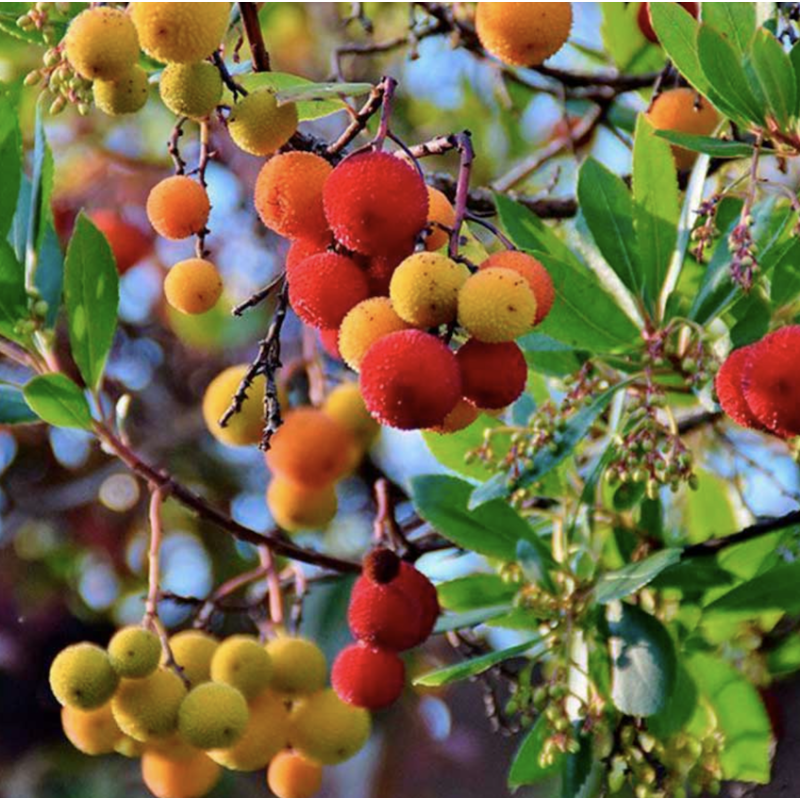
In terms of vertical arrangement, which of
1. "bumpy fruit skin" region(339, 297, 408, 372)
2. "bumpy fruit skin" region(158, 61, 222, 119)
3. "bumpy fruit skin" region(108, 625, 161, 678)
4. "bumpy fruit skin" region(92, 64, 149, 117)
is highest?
"bumpy fruit skin" region(158, 61, 222, 119)

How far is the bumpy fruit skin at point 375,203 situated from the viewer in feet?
3.76

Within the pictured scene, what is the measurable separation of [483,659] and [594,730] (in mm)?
151

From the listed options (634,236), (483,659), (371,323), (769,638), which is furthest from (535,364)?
(371,323)

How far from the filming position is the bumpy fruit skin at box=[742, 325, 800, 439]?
1.29 metres

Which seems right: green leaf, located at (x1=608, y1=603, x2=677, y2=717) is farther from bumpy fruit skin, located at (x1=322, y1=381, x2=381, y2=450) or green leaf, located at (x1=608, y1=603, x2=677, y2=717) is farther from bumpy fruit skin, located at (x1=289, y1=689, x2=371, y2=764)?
bumpy fruit skin, located at (x1=322, y1=381, x2=381, y2=450)

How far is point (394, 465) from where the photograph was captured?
8.44ft

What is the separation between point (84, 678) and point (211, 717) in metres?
0.14

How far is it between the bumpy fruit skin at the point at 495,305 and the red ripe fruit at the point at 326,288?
0.10m

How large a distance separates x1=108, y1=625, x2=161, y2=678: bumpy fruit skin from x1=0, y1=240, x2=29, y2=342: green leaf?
0.38m

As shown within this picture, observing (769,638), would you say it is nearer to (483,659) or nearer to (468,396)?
(483,659)

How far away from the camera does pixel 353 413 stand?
82.7 inches

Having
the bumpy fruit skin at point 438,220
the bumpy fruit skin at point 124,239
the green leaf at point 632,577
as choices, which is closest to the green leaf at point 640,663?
the green leaf at point 632,577

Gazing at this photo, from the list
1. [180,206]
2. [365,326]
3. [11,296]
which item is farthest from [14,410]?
[365,326]

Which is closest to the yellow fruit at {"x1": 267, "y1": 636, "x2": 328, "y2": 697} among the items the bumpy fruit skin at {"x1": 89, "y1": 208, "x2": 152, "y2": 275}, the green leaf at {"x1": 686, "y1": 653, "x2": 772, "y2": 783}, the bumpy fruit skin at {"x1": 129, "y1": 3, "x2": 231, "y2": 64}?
the green leaf at {"x1": 686, "y1": 653, "x2": 772, "y2": 783}
